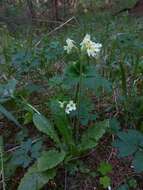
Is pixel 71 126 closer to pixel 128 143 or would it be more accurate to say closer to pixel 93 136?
pixel 93 136

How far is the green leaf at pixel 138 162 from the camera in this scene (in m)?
1.53

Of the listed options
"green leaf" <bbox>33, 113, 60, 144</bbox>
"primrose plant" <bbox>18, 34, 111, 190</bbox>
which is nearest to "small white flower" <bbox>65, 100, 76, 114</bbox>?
"primrose plant" <bbox>18, 34, 111, 190</bbox>

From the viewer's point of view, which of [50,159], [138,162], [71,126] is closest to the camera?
[138,162]

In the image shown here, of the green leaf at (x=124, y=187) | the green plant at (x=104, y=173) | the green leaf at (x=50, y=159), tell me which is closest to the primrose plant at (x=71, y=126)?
the green leaf at (x=50, y=159)

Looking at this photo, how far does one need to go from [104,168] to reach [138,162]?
0.24 metres

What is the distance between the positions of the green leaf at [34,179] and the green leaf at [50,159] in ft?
0.12

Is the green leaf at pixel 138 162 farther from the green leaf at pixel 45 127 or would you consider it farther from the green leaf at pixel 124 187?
the green leaf at pixel 45 127

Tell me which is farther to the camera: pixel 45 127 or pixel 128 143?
pixel 45 127

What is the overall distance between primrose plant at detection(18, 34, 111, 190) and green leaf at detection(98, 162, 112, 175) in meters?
0.09

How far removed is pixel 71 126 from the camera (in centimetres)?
184

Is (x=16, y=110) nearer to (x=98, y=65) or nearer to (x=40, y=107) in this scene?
(x=40, y=107)

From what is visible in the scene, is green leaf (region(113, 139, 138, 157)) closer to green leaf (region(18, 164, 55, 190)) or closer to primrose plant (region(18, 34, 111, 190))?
primrose plant (region(18, 34, 111, 190))

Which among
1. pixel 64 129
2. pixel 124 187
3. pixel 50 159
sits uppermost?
pixel 64 129

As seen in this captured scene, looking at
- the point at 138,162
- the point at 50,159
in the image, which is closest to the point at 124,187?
the point at 138,162
